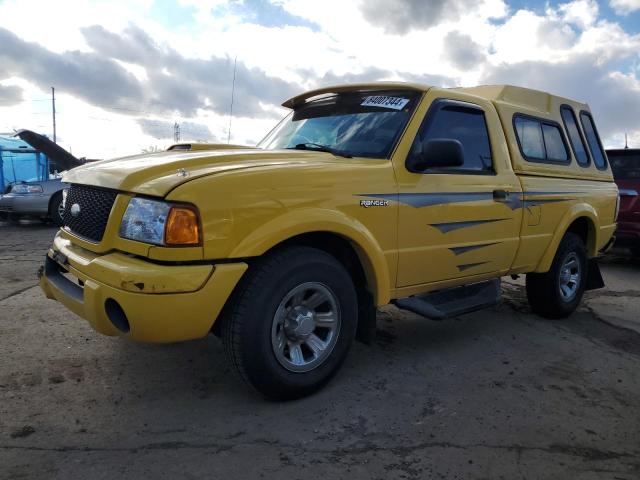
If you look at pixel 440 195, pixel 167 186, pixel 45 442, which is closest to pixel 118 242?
pixel 167 186

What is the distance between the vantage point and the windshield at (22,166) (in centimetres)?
1614

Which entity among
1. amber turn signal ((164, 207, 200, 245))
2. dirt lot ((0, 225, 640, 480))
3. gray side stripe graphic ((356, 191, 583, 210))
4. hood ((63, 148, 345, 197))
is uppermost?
hood ((63, 148, 345, 197))

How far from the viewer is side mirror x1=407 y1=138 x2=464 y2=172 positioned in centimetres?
312

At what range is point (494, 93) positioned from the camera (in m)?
4.39

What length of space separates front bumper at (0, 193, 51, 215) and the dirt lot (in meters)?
6.73

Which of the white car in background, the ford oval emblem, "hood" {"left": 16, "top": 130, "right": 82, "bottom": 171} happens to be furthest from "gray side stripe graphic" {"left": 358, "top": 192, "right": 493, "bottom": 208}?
"hood" {"left": 16, "top": 130, "right": 82, "bottom": 171}

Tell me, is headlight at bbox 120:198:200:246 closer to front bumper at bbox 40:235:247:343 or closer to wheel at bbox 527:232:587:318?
front bumper at bbox 40:235:247:343

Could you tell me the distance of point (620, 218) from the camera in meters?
7.49

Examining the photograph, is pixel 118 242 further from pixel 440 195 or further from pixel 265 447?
pixel 440 195

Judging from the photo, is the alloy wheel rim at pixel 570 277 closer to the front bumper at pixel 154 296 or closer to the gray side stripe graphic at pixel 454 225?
the gray side stripe graphic at pixel 454 225

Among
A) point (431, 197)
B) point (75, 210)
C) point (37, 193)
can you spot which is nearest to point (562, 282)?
point (431, 197)

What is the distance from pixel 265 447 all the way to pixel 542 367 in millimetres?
2189

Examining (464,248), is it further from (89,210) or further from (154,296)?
(89,210)

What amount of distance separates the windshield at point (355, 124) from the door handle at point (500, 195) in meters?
0.96
